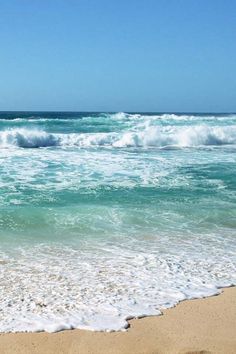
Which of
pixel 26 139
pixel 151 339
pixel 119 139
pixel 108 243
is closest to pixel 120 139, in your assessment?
pixel 119 139

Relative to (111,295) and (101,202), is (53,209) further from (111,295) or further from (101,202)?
(111,295)

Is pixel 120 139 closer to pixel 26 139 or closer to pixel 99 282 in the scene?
pixel 26 139

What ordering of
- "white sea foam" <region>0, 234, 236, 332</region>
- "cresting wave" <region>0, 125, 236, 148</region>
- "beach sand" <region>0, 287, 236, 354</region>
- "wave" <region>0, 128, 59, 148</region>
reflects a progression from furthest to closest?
"cresting wave" <region>0, 125, 236, 148</region> → "wave" <region>0, 128, 59, 148</region> → "white sea foam" <region>0, 234, 236, 332</region> → "beach sand" <region>0, 287, 236, 354</region>

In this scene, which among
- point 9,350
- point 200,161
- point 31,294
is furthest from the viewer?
point 200,161

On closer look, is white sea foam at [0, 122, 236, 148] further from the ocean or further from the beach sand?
the beach sand

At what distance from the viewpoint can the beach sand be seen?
3.59 m

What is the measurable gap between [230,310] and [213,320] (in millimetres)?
Answer: 306

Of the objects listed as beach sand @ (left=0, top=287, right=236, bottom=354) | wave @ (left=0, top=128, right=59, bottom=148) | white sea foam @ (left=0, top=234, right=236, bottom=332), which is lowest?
beach sand @ (left=0, top=287, right=236, bottom=354)

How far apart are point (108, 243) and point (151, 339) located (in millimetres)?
2645

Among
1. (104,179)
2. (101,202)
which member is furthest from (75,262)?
(104,179)

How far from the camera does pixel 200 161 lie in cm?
1616

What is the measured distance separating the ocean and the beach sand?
127mm

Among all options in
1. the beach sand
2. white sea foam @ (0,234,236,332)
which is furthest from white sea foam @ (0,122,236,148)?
the beach sand

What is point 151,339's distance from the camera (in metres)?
3.78
